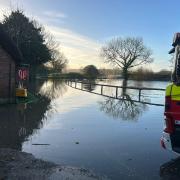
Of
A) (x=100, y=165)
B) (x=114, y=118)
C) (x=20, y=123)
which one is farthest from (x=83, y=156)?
(x=114, y=118)

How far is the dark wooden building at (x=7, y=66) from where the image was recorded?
61.5 ft

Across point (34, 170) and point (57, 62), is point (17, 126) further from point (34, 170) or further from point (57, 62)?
point (57, 62)

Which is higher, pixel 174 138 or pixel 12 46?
pixel 12 46

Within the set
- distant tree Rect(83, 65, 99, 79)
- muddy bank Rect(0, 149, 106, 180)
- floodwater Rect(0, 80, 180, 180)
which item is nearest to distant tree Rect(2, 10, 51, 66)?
distant tree Rect(83, 65, 99, 79)

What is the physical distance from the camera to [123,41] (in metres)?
75.2

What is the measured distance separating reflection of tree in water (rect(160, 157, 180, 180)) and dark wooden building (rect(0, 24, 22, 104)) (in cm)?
1330

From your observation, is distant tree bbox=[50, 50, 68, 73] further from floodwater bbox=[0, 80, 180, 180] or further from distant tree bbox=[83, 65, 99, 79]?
floodwater bbox=[0, 80, 180, 180]

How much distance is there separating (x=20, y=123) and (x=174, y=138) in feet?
24.7

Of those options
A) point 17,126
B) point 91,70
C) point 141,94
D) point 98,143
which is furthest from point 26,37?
point 98,143

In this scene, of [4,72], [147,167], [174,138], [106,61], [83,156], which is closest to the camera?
[174,138]

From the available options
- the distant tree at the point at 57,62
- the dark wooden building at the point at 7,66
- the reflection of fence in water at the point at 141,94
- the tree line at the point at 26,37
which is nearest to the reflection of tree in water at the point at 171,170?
the dark wooden building at the point at 7,66

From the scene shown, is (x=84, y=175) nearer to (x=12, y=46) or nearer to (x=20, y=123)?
(x=20, y=123)

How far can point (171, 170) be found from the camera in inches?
266

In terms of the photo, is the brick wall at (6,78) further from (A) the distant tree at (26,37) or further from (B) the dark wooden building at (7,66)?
(A) the distant tree at (26,37)
